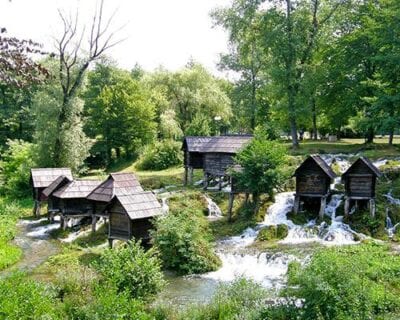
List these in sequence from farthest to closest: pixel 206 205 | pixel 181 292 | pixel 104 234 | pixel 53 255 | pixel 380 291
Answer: pixel 206 205, pixel 104 234, pixel 53 255, pixel 181 292, pixel 380 291

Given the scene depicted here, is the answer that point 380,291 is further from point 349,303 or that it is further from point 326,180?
point 326,180

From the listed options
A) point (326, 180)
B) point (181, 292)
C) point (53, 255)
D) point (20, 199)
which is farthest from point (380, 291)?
point (20, 199)

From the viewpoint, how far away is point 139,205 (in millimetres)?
19734

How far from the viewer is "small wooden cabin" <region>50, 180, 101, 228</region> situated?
1025 inches

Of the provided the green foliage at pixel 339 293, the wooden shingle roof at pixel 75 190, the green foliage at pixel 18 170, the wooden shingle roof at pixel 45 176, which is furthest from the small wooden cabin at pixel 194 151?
the green foliage at pixel 339 293

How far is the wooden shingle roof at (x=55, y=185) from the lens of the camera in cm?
2777

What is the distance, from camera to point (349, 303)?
11.0m

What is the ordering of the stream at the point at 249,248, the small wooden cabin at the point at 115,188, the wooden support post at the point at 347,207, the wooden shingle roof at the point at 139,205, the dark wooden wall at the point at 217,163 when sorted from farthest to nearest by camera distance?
the dark wooden wall at the point at 217,163
the wooden support post at the point at 347,207
the small wooden cabin at the point at 115,188
the wooden shingle roof at the point at 139,205
the stream at the point at 249,248

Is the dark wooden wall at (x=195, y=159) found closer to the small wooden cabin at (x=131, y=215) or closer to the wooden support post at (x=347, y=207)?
the wooden support post at (x=347, y=207)

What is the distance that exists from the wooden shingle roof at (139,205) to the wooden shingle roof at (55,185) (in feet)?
31.1

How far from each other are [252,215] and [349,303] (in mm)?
13793

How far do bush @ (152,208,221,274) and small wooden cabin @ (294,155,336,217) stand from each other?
773cm

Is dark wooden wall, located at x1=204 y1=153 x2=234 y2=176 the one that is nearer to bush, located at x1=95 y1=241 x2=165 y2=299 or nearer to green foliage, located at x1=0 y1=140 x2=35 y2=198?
bush, located at x1=95 y1=241 x2=165 y2=299

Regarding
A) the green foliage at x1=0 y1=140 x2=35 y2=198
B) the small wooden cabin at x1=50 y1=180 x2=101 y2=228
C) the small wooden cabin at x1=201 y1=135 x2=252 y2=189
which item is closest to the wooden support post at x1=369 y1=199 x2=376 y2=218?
the small wooden cabin at x1=201 y1=135 x2=252 y2=189
